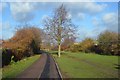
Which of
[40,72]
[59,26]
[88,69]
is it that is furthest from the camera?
[59,26]

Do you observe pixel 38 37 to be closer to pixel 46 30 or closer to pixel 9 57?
pixel 46 30

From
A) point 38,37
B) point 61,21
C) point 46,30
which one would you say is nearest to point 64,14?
point 61,21

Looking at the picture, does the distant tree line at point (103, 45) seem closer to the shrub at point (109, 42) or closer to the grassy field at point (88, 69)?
the shrub at point (109, 42)

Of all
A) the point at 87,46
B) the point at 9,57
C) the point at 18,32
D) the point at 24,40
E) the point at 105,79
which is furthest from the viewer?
the point at 87,46

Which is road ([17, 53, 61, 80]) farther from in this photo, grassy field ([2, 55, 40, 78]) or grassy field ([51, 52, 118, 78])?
grassy field ([51, 52, 118, 78])

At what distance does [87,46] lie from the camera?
387ft

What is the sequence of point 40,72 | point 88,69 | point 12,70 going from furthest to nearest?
point 88,69
point 12,70
point 40,72

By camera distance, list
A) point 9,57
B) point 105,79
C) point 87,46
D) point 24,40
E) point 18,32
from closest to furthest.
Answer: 1. point 105,79
2. point 9,57
3. point 24,40
4. point 18,32
5. point 87,46

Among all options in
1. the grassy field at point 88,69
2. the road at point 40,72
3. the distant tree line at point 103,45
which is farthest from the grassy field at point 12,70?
the distant tree line at point 103,45

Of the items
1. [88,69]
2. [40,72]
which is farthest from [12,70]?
[88,69]

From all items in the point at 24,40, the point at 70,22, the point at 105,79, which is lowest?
the point at 105,79

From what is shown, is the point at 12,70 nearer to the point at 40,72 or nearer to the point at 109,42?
the point at 40,72

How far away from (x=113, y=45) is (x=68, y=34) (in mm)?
26498

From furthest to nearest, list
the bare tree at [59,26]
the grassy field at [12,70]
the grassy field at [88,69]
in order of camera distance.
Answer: the bare tree at [59,26]
the grassy field at [88,69]
the grassy field at [12,70]
